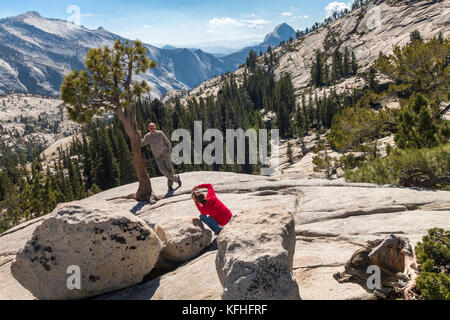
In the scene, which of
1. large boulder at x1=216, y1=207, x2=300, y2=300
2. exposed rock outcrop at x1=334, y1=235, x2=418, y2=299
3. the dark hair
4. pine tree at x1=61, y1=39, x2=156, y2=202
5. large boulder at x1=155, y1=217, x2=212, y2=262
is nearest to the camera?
large boulder at x1=216, y1=207, x2=300, y2=300

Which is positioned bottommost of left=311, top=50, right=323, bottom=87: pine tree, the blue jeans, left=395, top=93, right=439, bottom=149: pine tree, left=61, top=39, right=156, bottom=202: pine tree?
the blue jeans

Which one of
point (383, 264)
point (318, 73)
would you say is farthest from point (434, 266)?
point (318, 73)

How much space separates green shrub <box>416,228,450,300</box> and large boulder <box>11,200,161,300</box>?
5.29m

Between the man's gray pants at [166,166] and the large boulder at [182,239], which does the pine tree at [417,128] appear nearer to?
the man's gray pants at [166,166]

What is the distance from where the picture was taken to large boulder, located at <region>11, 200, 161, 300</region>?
18.4 feet

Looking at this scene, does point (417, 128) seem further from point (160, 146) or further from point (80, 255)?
point (80, 255)

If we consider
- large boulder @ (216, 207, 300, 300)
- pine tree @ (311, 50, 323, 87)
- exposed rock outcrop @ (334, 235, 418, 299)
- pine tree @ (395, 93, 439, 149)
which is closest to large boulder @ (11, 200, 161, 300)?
large boulder @ (216, 207, 300, 300)

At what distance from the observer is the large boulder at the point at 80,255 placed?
5.61 m

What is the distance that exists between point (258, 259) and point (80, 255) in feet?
12.1

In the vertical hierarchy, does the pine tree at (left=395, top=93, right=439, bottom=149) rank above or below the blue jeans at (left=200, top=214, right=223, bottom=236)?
above

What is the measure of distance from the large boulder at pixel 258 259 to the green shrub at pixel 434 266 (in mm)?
1913

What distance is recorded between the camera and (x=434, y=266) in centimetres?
496

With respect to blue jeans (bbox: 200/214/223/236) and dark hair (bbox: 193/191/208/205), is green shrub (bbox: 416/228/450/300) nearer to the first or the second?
blue jeans (bbox: 200/214/223/236)
